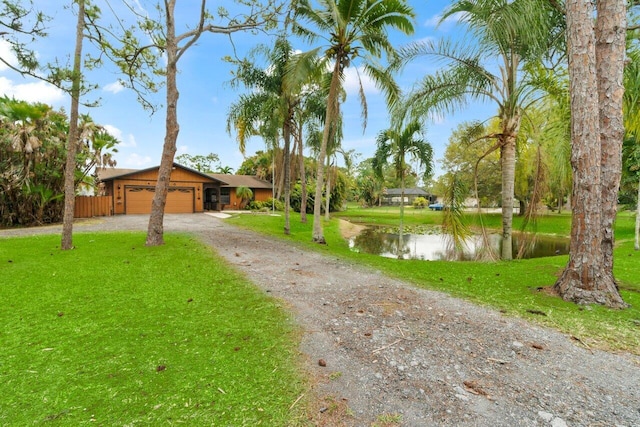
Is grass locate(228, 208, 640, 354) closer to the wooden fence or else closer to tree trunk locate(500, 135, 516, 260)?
tree trunk locate(500, 135, 516, 260)

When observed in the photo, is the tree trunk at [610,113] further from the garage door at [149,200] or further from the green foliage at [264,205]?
the green foliage at [264,205]

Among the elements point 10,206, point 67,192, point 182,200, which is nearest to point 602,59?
point 67,192

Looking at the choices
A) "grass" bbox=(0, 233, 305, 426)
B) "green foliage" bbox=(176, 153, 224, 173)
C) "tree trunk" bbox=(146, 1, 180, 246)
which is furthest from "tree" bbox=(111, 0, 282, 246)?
"green foliage" bbox=(176, 153, 224, 173)

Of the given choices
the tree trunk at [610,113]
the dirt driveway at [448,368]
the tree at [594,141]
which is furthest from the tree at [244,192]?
the tree trunk at [610,113]

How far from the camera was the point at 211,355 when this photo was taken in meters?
2.81

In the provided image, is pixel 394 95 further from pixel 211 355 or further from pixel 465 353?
pixel 211 355

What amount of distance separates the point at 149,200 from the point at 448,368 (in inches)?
912

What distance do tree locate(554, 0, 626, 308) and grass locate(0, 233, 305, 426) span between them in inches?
Answer: 170

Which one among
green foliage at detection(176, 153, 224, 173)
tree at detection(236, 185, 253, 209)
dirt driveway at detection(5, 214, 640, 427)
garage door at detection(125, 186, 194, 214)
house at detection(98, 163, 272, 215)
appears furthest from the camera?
green foliage at detection(176, 153, 224, 173)

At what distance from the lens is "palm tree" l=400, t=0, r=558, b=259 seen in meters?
6.18

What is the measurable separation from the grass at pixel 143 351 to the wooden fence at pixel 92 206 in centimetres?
1392

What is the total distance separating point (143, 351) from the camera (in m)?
2.88

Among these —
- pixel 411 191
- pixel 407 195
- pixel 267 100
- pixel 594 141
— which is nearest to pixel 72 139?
pixel 267 100

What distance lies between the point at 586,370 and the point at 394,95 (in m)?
8.83
